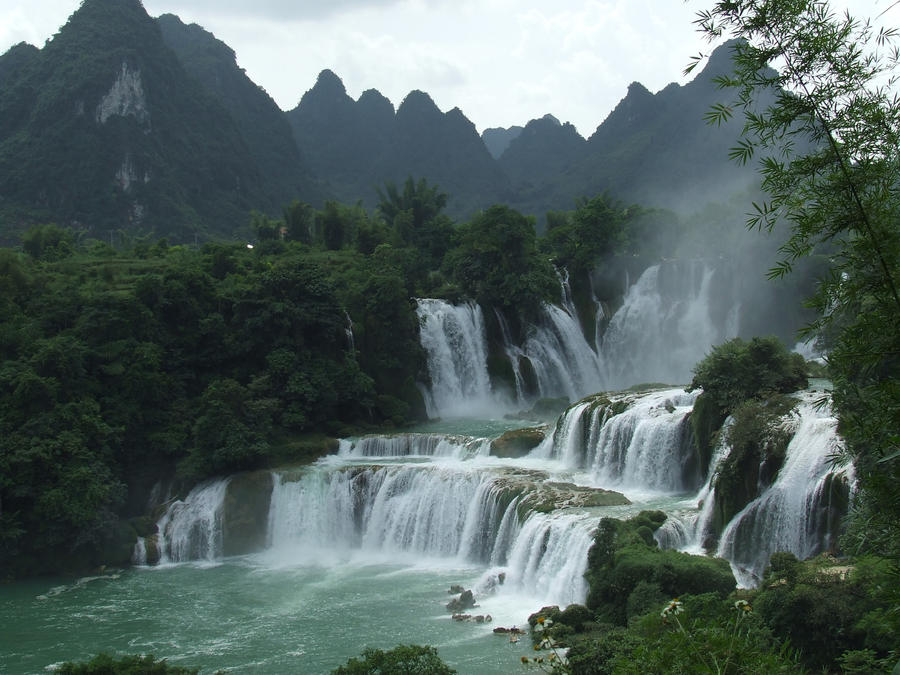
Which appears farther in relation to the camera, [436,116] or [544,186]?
[436,116]

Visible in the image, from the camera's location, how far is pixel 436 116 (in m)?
94.5

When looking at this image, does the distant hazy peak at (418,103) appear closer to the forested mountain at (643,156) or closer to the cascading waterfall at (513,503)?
the forested mountain at (643,156)

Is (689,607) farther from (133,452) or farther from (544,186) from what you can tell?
(544,186)

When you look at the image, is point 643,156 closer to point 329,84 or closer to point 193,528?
point 329,84

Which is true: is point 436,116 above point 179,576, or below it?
above

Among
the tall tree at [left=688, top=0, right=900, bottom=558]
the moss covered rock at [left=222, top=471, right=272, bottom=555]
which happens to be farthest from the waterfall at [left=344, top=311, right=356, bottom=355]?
the tall tree at [left=688, top=0, right=900, bottom=558]

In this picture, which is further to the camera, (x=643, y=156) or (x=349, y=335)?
(x=643, y=156)

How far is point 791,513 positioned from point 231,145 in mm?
65444

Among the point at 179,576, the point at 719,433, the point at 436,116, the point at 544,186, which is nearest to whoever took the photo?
the point at 719,433

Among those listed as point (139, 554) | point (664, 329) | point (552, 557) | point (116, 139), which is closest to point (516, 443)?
point (552, 557)

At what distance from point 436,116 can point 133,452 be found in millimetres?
79044

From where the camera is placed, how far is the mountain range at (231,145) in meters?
56.1

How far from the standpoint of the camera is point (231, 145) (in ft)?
231

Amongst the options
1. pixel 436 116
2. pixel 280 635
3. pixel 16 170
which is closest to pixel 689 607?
pixel 280 635
